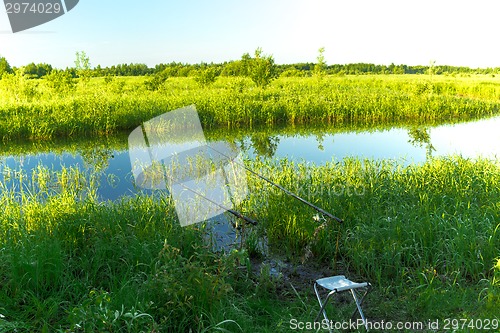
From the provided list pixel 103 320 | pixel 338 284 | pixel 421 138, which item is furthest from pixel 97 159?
pixel 421 138

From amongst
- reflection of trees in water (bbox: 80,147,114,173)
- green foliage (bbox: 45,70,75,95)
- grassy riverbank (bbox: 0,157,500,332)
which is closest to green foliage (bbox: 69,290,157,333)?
grassy riverbank (bbox: 0,157,500,332)

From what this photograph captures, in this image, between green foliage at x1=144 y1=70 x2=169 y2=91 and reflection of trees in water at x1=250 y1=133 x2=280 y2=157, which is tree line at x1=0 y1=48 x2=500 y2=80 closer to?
green foliage at x1=144 y1=70 x2=169 y2=91

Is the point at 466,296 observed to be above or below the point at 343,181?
below

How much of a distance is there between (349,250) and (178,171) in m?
4.03

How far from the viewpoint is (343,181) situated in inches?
238

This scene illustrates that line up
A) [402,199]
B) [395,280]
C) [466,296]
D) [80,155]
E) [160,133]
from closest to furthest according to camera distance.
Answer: [466,296], [395,280], [402,199], [80,155], [160,133]

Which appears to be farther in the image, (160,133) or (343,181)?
(160,133)

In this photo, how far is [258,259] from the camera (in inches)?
185

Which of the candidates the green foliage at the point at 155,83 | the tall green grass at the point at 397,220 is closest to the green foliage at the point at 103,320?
the tall green grass at the point at 397,220

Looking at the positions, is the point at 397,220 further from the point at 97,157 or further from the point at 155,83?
the point at 155,83

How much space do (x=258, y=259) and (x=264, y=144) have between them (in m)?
7.41

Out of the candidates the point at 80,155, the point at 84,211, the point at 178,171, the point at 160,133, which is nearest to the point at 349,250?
the point at 84,211

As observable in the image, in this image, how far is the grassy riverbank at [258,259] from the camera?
3152 millimetres

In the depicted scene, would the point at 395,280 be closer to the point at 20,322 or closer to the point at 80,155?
the point at 20,322
